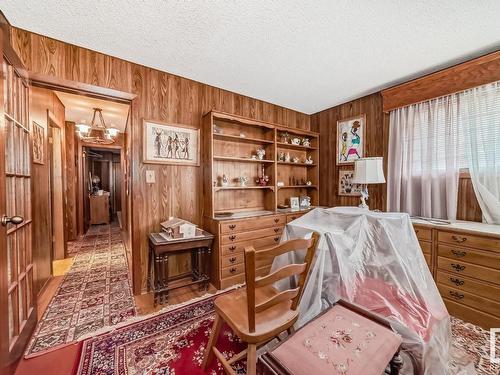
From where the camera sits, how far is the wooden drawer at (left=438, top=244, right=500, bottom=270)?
68.5 inches

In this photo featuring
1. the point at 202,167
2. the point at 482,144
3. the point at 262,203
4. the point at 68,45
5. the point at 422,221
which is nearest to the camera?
the point at 68,45

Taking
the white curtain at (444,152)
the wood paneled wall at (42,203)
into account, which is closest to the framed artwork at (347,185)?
the white curtain at (444,152)

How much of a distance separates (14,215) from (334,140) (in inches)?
154

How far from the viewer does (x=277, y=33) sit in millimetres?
1799

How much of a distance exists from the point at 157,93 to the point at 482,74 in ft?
11.4

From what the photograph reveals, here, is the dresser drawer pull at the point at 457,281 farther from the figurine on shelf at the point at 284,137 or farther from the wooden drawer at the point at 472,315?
the figurine on shelf at the point at 284,137

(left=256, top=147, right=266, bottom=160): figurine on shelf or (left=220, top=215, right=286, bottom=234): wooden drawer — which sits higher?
(left=256, top=147, right=266, bottom=160): figurine on shelf

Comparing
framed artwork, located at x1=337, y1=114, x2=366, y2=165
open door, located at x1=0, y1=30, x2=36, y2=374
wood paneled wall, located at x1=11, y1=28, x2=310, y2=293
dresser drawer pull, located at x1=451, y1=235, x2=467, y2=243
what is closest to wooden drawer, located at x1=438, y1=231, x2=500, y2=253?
dresser drawer pull, located at x1=451, y1=235, x2=467, y2=243

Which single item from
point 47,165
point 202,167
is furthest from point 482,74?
point 47,165

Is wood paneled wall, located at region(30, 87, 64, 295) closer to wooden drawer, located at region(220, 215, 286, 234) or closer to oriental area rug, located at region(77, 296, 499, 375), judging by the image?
oriental area rug, located at region(77, 296, 499, 375)

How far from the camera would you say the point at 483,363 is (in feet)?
4.69

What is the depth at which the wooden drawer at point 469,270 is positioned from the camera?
1.74 meters

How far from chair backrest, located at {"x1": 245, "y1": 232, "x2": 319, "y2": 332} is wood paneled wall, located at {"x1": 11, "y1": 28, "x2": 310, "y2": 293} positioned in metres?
1.82

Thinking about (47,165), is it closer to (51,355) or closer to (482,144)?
(51,355)
